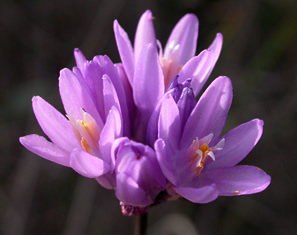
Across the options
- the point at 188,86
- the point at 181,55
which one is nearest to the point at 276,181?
the point at 181,55

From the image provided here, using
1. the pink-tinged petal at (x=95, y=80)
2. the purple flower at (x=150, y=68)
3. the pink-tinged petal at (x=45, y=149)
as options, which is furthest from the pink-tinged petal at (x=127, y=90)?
the pink-tinged petal at (x=45, y=149)

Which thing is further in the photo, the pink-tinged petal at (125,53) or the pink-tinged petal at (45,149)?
the pink-tinged petal at (125,53)

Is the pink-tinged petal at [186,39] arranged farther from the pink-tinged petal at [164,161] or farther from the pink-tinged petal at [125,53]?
the pink-tinged petal at [164,161]

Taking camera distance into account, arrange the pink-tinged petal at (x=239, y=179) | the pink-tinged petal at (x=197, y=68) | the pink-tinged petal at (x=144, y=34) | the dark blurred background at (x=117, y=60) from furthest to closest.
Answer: the dark blurred background at (x=117, y=60)
the pink-tinged petal at (x=144, y=34)
the pink-tinged petal at (x=197, y=68)
the pink-tinged petal at (x=239, y=179)

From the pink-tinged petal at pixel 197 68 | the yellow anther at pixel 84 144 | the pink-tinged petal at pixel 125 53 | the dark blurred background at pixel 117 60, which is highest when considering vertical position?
the pink-tinged petal at pixel 125 53

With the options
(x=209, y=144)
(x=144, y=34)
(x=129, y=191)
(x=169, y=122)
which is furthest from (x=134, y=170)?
(x=144, y=34)

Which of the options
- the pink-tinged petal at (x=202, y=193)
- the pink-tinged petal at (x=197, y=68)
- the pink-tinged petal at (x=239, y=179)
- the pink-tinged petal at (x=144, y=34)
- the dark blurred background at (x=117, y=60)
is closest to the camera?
the pink-tinged petal at (x=202, y=193)

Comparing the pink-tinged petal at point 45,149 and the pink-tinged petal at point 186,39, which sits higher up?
the pink-tinged petal at point 186,39

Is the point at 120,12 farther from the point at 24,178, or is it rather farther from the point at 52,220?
the point at 52,220
